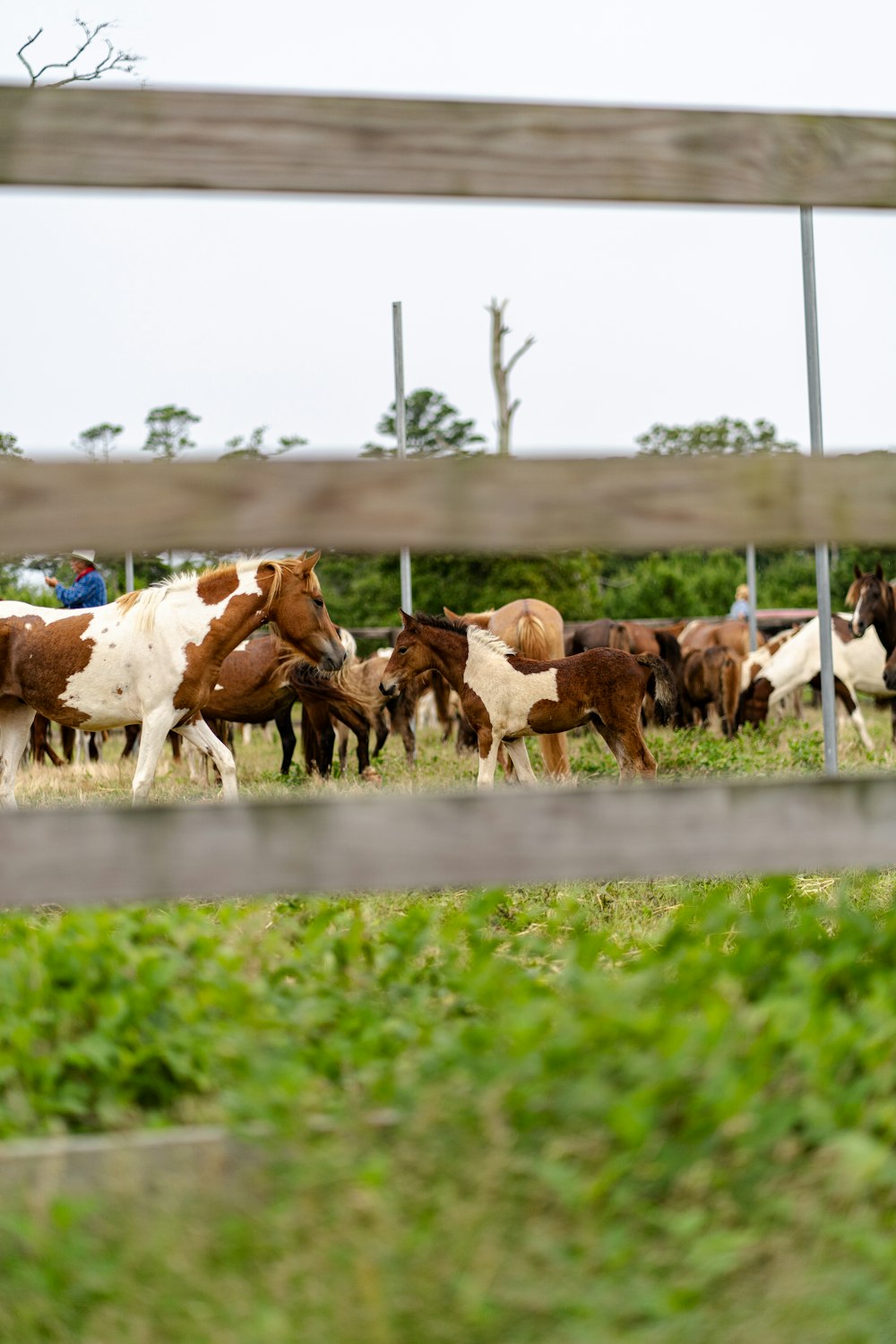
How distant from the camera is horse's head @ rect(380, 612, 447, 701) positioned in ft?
33.4

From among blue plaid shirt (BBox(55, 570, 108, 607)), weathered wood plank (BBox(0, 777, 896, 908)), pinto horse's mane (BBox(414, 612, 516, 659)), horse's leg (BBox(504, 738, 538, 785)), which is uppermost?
blue plaid shirt (BBox(55, 570, 108, 607))

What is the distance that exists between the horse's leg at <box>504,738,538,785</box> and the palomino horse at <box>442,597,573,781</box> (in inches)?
16.5

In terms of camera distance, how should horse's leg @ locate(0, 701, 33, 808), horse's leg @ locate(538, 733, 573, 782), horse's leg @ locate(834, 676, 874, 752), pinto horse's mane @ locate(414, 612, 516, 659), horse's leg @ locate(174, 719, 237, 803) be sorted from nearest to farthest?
horse's leg @ locate(174, 719, 237, 803) → horse's leg @ locate(0, 701, 33, 808) → pinto horse's mane @ locate(414, 612, 516, 659) → horse's leg @ locate(538, 733, 573, 782) → horse's leg @ locate(834, 676, 874, 752)

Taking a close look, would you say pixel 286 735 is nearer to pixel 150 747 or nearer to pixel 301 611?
pixel 301 611

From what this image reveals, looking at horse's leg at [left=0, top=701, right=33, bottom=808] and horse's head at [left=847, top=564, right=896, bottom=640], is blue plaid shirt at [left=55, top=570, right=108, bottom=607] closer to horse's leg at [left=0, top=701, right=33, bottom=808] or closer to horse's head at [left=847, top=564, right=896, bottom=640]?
horse's leg at [left=0, top=701, right=33, bottom=808]

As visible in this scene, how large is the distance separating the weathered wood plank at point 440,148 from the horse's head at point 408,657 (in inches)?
302

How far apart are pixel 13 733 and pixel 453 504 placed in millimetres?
7630

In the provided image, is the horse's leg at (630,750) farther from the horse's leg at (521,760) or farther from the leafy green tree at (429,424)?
the leafy green tree at (429,424)

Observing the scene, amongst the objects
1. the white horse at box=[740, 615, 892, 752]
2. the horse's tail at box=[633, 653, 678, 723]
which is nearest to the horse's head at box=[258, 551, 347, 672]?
the horse's tail at box=[633, 653, 678, 723]

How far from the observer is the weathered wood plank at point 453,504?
7.35 feet

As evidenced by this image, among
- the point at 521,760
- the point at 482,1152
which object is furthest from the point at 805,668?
the point at 482,1152

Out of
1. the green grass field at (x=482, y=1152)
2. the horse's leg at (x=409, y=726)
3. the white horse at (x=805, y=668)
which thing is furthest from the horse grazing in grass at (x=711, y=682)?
the green grass field at (x=482, y=1152)

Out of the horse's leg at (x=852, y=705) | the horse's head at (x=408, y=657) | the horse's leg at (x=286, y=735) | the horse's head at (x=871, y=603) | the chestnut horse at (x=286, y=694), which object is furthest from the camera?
the horse's leg at (x=852, y=705)

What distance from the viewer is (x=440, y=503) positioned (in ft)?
7.59
